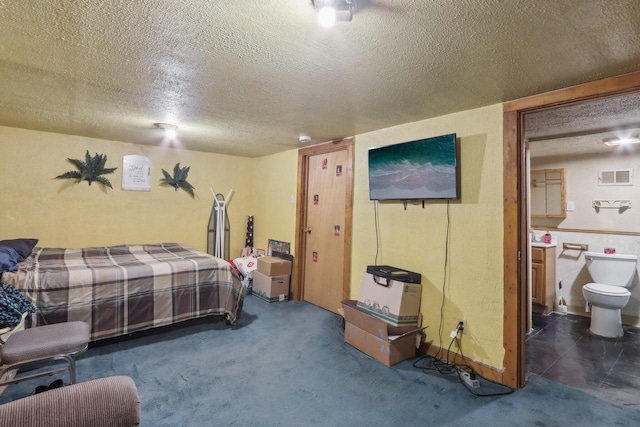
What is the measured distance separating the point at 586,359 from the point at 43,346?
3988mm

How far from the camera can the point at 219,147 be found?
445 cm

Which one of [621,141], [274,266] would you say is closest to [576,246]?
[621,141]

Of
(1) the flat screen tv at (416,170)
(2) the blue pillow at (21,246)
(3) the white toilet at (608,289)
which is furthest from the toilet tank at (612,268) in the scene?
(2) the blue pillow at (21,246)

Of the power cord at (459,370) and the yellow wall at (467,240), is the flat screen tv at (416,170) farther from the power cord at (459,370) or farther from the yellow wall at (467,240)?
the power cord at (459,370)

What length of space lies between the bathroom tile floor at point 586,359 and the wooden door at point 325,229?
1978mm

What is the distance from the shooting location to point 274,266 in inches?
160

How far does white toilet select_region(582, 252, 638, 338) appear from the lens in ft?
10.4

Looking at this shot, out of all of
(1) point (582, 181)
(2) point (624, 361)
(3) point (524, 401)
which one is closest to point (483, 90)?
(3) point (524, 401)

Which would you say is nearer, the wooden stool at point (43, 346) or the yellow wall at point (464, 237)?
the wooden stool at point (43, 346)

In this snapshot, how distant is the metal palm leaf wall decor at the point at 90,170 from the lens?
3904 millimetres

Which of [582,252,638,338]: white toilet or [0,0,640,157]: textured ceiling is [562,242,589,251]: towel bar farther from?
[0,0,640,157]: textured ceiling

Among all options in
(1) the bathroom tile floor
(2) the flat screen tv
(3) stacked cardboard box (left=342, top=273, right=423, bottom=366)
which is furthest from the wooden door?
(1) the bathroom tile floor

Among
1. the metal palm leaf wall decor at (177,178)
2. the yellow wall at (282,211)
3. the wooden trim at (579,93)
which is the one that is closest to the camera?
the wooden trim at (579,93)

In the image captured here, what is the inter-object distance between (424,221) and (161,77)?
233 cm
